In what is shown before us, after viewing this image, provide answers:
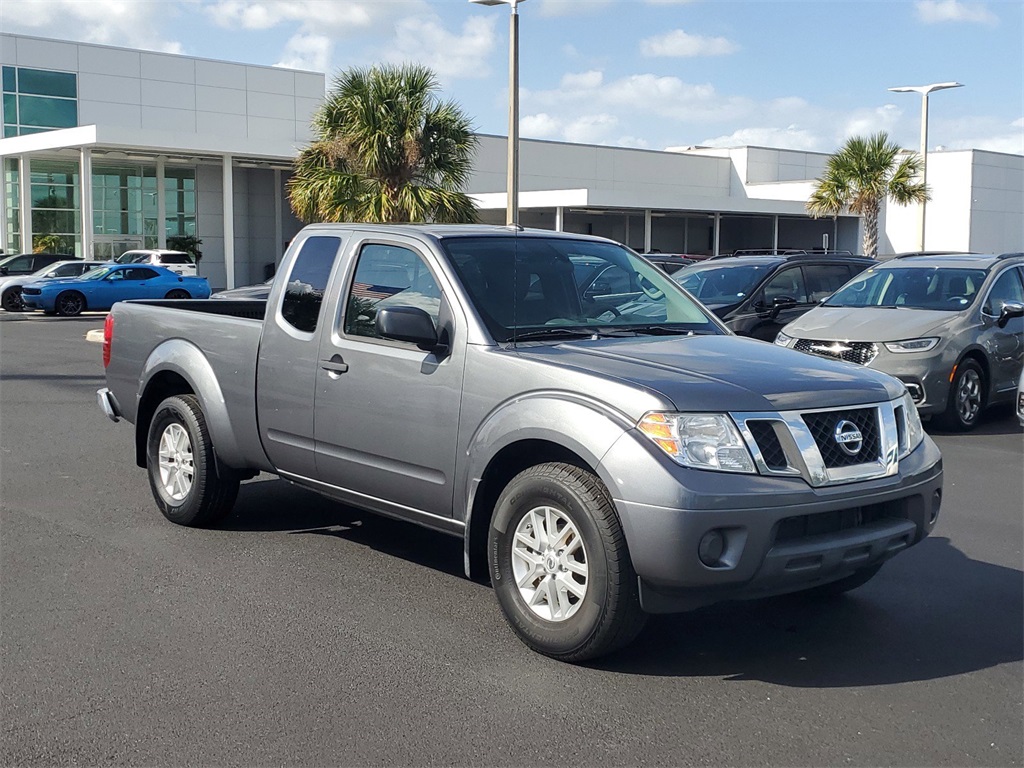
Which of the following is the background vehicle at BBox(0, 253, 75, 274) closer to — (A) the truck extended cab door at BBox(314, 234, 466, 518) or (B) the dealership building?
(B) the dealership building

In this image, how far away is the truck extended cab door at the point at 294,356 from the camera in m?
6.11

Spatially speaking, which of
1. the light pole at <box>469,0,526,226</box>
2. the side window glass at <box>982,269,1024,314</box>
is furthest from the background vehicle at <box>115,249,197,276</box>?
the side window glass at <box>982,269,1024,314</box>

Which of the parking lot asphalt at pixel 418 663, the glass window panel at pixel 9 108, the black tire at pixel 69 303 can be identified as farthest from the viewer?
the glass window panel at pixel 9 108

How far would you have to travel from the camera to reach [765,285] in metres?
14.7

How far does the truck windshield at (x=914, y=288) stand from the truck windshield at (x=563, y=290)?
21.8 ft

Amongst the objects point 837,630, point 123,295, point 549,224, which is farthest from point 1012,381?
point 549,224

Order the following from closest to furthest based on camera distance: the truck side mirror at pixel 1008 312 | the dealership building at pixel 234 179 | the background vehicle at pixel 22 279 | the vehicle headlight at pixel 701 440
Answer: the vehicle headlight at pixel 701 440, the truck side mirror at pixel 1008 312, the background vehicle at pixel 22 279, the dealership building at pixel 234 179

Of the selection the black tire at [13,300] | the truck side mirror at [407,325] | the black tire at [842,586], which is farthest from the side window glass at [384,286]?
the black tire at [13,300]

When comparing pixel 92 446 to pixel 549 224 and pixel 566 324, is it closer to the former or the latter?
pixel 566 324

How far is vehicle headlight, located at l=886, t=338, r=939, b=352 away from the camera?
36.4 feet

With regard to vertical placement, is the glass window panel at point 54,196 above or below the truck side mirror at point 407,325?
above

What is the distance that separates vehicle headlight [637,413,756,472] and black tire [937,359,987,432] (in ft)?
24.3

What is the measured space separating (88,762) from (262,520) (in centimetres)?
350

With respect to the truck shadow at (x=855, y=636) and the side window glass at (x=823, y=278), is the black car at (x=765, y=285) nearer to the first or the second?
the side window glass at (x=823, y=278)
